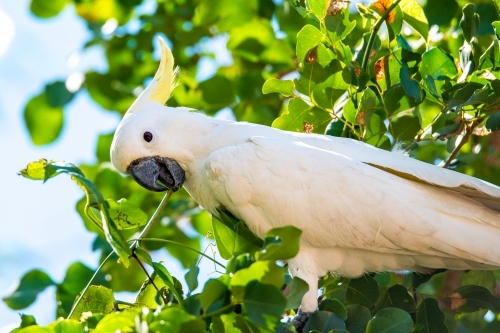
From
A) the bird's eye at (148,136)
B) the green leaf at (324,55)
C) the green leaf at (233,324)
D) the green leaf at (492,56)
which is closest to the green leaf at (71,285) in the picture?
the bird's eye at (148,136)

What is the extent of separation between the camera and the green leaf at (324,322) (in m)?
2.52

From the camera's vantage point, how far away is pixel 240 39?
4.91 metres

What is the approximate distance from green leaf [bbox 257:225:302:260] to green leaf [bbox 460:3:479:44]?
150 cm

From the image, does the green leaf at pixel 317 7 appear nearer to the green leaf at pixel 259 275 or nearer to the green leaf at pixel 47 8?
the green leaf at pixel 259 275

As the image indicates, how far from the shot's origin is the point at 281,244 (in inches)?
83.6

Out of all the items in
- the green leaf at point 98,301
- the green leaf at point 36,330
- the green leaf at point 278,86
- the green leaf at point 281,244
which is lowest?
the green leaf at point 98,301


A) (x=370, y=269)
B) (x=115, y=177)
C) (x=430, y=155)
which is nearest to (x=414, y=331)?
(x=370, y=269)

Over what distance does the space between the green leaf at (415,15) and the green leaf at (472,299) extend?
1165 mm

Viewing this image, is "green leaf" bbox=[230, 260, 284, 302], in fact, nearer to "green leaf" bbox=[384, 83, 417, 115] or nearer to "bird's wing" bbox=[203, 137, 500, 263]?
"bird's wing" bbox=[203, 137, 500, 263]

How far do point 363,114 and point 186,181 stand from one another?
940 millimetres

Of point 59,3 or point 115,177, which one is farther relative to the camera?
point 59,3

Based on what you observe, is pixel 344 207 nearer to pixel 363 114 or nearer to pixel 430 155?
pixel 363 114

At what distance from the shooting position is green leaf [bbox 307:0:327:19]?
312 cm

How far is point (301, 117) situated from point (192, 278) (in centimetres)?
133
